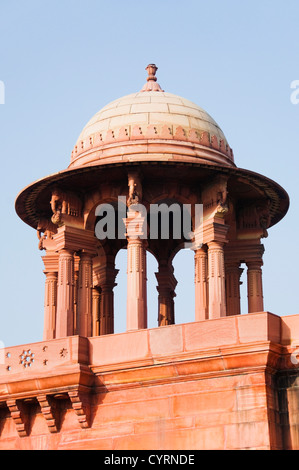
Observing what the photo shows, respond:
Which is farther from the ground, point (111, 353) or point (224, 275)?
point (224, 275)

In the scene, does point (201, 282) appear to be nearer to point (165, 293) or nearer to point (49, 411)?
point (165, 293)

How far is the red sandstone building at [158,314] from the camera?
2875 centimetres

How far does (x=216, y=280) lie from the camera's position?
1328 inches

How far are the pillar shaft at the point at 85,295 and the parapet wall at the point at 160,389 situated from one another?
144 inches

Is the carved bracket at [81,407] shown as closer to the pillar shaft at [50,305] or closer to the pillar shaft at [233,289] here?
the pillar shaft at [50,305]

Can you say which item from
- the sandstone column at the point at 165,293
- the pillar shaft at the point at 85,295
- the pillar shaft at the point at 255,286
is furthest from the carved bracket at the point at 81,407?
the sandstone column at the point at 165,293

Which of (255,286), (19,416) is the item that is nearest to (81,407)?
(19,416)

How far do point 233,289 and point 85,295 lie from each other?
16.3ft

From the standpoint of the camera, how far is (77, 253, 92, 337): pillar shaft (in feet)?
115

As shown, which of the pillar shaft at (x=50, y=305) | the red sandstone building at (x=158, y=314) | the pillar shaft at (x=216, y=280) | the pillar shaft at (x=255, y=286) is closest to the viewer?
the red sandstone building at (x=158, y=314)

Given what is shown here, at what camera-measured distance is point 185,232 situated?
3966 cm

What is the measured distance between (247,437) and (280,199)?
35.6 ft
